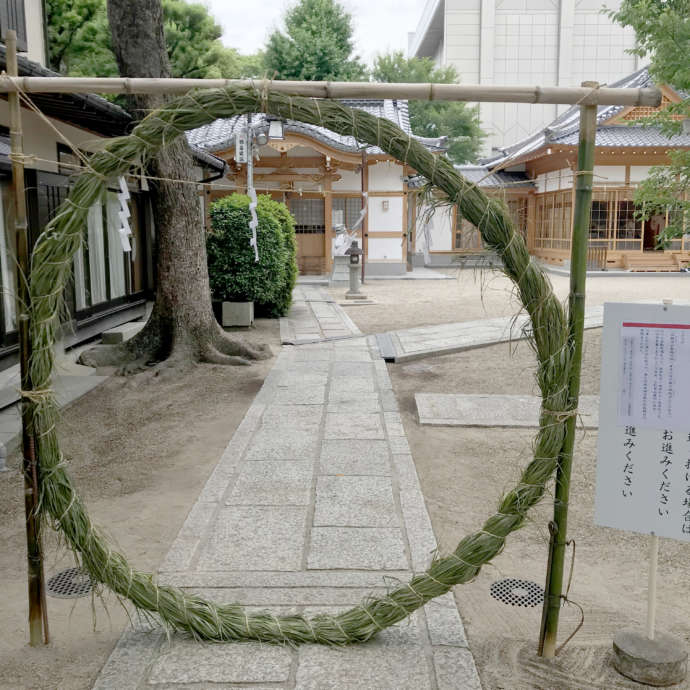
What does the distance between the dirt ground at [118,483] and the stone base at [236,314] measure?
8.58ft

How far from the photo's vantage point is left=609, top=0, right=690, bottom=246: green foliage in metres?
5.56

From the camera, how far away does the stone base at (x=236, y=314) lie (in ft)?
34.3

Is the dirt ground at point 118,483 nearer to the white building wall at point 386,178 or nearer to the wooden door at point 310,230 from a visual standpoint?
the wooden door at point 310,230

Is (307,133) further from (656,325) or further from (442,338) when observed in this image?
(656,325)

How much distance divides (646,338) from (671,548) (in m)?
1.70

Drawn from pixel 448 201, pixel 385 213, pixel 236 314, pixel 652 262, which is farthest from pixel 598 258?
pixel 448 201

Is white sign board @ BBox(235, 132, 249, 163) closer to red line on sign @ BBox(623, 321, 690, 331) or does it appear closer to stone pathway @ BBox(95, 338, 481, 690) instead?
stone pathway @ BBox(95, 338, 481, 690)

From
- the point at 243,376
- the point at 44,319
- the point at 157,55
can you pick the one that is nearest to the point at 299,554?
the point at 44,319

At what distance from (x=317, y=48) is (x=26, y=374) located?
25.7m

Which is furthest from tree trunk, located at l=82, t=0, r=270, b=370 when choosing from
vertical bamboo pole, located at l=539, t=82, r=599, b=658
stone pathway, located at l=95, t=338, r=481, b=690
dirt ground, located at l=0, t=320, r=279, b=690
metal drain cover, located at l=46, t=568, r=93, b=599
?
vertical bamboo pole, located at l=539, t=82, r=599, b=658

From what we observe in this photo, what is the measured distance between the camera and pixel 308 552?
3.28 meters

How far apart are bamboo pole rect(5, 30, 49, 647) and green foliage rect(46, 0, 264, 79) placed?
48.7 feet

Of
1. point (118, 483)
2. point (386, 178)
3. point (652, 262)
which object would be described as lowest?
point (118, 483)

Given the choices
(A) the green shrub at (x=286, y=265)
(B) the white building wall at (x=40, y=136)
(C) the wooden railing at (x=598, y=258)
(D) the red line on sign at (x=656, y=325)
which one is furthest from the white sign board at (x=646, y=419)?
(C) the wooden railing at (x=598, y=258)
